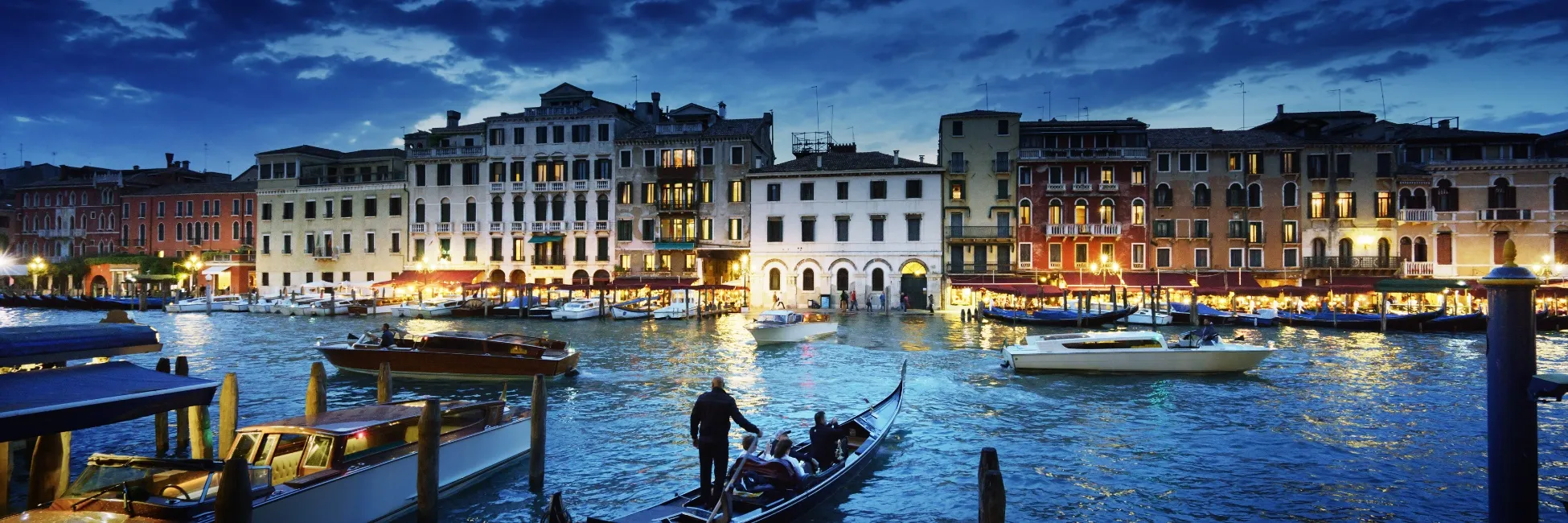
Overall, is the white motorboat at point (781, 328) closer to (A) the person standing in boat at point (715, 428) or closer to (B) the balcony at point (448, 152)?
(A) the person standing in boat at point (715, 428)

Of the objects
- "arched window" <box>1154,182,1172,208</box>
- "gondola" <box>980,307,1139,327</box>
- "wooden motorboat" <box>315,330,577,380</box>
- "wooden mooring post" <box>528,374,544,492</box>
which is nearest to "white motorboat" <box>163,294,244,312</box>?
"wooden motorboat" <box>315,330,577,380</box>

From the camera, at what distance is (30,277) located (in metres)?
63.4

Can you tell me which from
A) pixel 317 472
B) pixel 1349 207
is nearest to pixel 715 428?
pixel 317 472

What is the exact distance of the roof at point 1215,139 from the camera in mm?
44531

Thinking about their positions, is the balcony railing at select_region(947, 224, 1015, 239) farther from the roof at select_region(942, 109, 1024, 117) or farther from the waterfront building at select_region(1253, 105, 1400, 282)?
the waterfront building at select_region(1253, 105, 1400, 282)

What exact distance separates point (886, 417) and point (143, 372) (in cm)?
979

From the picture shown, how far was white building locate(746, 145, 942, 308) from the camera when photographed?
45375 mm

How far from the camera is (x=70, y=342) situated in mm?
10828

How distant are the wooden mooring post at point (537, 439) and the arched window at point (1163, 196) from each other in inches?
1593

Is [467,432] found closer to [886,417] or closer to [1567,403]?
A: [886,417]

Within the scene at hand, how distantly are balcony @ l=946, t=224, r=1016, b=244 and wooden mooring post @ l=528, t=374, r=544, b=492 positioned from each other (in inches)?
1418

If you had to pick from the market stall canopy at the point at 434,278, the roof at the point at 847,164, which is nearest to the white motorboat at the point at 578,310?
the market stall canopy at the point at 434,278

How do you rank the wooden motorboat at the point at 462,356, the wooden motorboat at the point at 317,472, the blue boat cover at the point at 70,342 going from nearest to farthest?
the wooden motorboat at the point at 317,472 → the blue boat cover at the point at 70,342 → the wooden motorboat at the point at 462,356

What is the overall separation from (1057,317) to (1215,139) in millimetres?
16858
